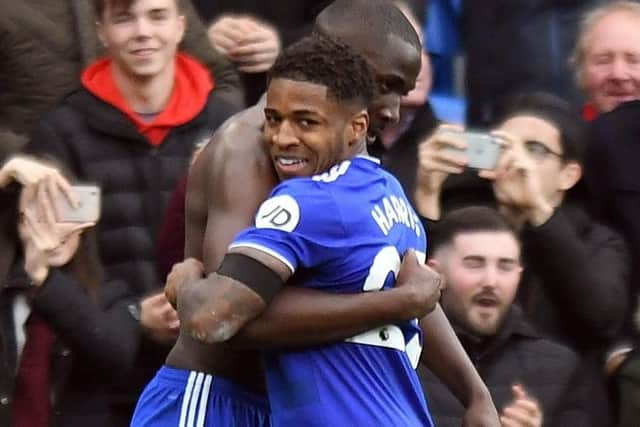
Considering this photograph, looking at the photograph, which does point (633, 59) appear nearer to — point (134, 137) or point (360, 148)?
point (134, 137)

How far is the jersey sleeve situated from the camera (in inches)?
172

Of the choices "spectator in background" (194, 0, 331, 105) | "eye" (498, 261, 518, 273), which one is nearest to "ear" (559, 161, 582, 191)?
"eye" (498, 261, 518, 273)

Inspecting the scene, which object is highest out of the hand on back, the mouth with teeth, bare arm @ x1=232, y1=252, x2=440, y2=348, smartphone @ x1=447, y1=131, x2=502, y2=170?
the mouth with teeth

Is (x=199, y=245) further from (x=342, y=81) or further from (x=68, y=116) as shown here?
(x=68, y=116)

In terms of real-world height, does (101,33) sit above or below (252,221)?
below

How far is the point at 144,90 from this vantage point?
21.8ft

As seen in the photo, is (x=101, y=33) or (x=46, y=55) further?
(x=46, y=55)

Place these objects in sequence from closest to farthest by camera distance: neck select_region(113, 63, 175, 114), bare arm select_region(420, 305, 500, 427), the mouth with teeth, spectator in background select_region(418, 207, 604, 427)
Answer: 1. the mouth with teeth
2. bare arm select_region(420, 305, 500, 427)
3. spectator in background select_region(418, 207, 604, 427)
4. neck select_region(113, 63, 175, 114)

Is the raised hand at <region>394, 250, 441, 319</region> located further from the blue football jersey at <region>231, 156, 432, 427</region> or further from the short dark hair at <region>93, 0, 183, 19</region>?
the short dark hair at <region>93, 0, 183, 19</region>

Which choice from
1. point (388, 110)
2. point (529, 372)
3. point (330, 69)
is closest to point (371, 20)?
point (388, 110)

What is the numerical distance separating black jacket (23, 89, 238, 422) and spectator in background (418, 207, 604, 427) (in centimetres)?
82

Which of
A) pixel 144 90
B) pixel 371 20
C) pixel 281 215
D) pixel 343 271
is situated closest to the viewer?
pixel 281 215

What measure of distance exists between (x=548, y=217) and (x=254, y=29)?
1.15 meters

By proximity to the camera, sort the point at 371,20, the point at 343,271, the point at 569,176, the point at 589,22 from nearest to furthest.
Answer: the point at 343,271 < the point at 371,20 < the point at 569,176 < the point at 589,22
